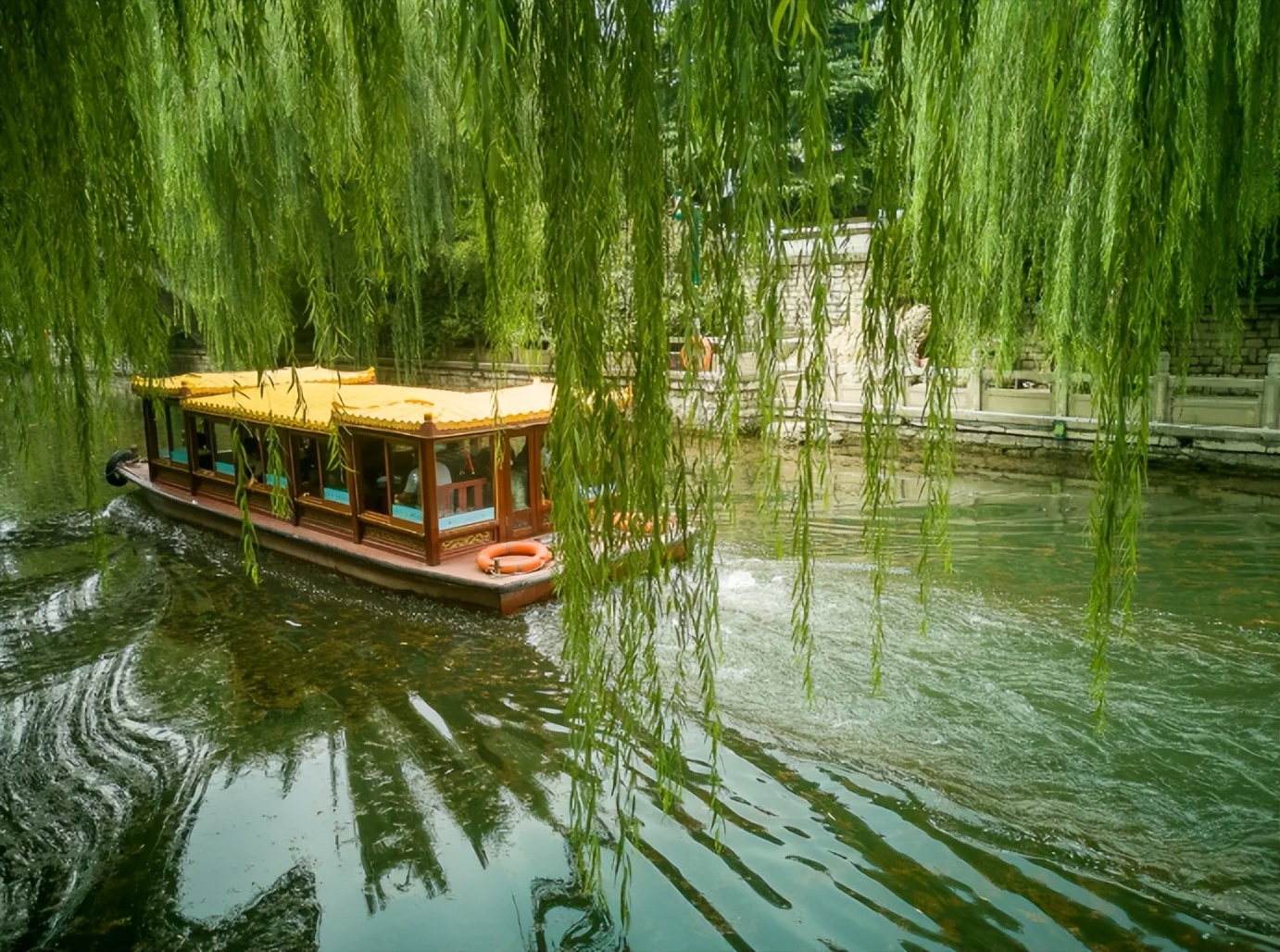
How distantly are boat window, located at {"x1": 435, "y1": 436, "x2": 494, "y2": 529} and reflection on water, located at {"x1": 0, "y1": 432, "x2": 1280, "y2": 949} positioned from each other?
84cm

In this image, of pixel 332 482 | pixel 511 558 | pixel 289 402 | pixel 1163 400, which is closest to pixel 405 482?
pixel 332 482

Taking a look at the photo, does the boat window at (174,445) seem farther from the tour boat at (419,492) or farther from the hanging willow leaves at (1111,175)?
the hanging willow leaves at (1111,175)

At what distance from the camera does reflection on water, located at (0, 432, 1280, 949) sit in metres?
3.70

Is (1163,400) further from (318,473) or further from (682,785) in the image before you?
(682,785)

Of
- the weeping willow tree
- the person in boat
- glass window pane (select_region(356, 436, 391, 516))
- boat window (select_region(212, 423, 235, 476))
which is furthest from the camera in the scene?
boat window (select_region(212, 423, 235, 476))

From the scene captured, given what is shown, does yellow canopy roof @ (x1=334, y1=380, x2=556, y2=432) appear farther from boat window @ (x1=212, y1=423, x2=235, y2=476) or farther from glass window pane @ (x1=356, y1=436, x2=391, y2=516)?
boat window @ (x1=212, y1=423, x2=235, y2=476)

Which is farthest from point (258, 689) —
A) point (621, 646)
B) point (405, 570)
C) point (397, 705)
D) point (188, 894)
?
point (621, 646)

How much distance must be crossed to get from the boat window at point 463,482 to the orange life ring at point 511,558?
1.15 ft

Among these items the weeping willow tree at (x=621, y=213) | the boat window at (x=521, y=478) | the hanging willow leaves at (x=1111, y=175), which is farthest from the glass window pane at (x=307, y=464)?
the hanging willow leaves at (x=1111, y=175)

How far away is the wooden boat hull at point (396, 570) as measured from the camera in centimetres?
730

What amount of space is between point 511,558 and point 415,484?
3.82 feet

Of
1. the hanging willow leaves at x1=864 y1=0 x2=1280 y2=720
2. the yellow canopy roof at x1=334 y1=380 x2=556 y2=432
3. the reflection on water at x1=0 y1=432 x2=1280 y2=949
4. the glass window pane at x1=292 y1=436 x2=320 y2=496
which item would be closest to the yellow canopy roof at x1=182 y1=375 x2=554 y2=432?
the yellow canopy roof at x1=334 y1=380 x2=556 y2=432

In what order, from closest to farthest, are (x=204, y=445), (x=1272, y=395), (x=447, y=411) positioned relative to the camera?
(x=447, y=411) → (x=1272, y=395) → (x=204, y=445)

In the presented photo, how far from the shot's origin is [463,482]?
7898mm
